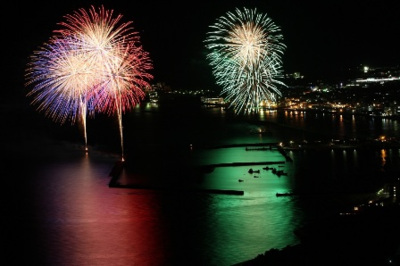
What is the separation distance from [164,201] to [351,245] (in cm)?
542

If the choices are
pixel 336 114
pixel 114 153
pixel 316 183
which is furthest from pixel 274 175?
pixel 336 114

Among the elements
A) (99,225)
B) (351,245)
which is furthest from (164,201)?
(351,245)

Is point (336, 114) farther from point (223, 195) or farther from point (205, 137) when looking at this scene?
point (223, 195)

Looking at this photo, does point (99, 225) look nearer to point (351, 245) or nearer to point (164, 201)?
point (164, 201)

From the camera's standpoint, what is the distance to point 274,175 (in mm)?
12758

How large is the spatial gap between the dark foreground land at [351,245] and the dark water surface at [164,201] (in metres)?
1.72

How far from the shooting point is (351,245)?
5672mm

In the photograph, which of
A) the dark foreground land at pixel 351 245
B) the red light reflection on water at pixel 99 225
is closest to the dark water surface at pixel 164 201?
the red light reflection on water at pixel 99 225

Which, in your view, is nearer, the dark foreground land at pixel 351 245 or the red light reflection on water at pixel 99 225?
the dark foreground land at pixel 351 245

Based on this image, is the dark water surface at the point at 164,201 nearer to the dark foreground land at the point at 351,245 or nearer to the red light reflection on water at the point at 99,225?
the red light reflection on water at the point at 99,225

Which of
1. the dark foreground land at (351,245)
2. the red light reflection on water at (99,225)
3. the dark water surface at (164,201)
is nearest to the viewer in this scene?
the dark foreground land at (351,245)

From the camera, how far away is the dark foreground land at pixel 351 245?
16.9 ft

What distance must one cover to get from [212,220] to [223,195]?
163 cm

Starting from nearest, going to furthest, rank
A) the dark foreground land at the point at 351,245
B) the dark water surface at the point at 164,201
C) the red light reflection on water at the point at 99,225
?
the dark foreground land at the point at 351,245 < the red light reflection on water at the point at 99,225 < the dark water surface at the point at 164,201
